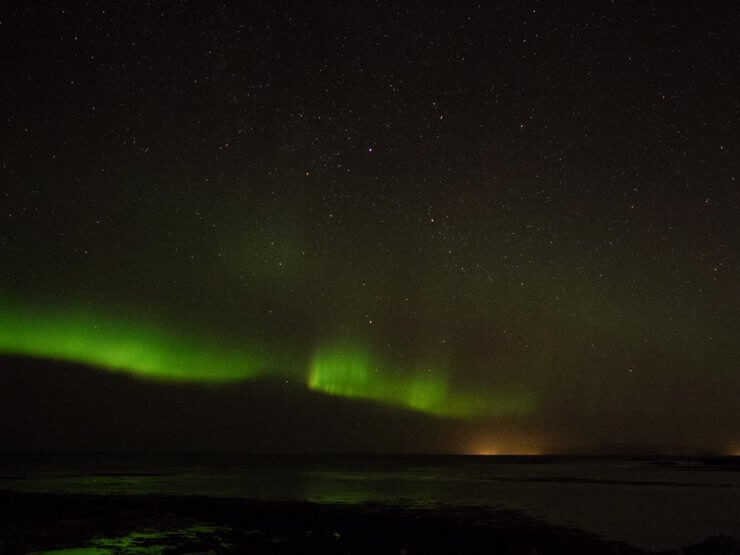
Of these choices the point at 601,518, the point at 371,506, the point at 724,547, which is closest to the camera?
the point at 724,547

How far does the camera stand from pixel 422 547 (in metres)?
20.0

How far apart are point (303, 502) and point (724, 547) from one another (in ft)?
66.2

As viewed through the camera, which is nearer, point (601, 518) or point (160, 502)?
point (601, 518)

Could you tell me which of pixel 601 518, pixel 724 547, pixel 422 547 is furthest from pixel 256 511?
pixel 724 547

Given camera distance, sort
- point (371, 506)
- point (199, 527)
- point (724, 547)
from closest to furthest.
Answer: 1. point (724, 547)
2. point (199, 527)
3. point (371, 506)

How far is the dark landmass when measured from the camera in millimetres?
19781

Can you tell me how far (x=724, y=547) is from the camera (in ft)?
62.6

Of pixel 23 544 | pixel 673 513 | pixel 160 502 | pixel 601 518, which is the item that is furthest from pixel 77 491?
pixel 673 513

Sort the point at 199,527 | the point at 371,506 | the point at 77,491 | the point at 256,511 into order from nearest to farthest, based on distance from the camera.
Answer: the point at 199,527, the point at 256,511, the point at 371,506, the point at 77,491

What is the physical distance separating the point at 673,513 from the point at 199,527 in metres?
20.1

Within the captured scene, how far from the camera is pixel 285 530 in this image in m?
23.3

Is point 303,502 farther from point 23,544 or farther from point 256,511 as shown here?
point 23,544

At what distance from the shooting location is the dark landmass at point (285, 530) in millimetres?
19781

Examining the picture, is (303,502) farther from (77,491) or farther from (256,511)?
(77,491)
